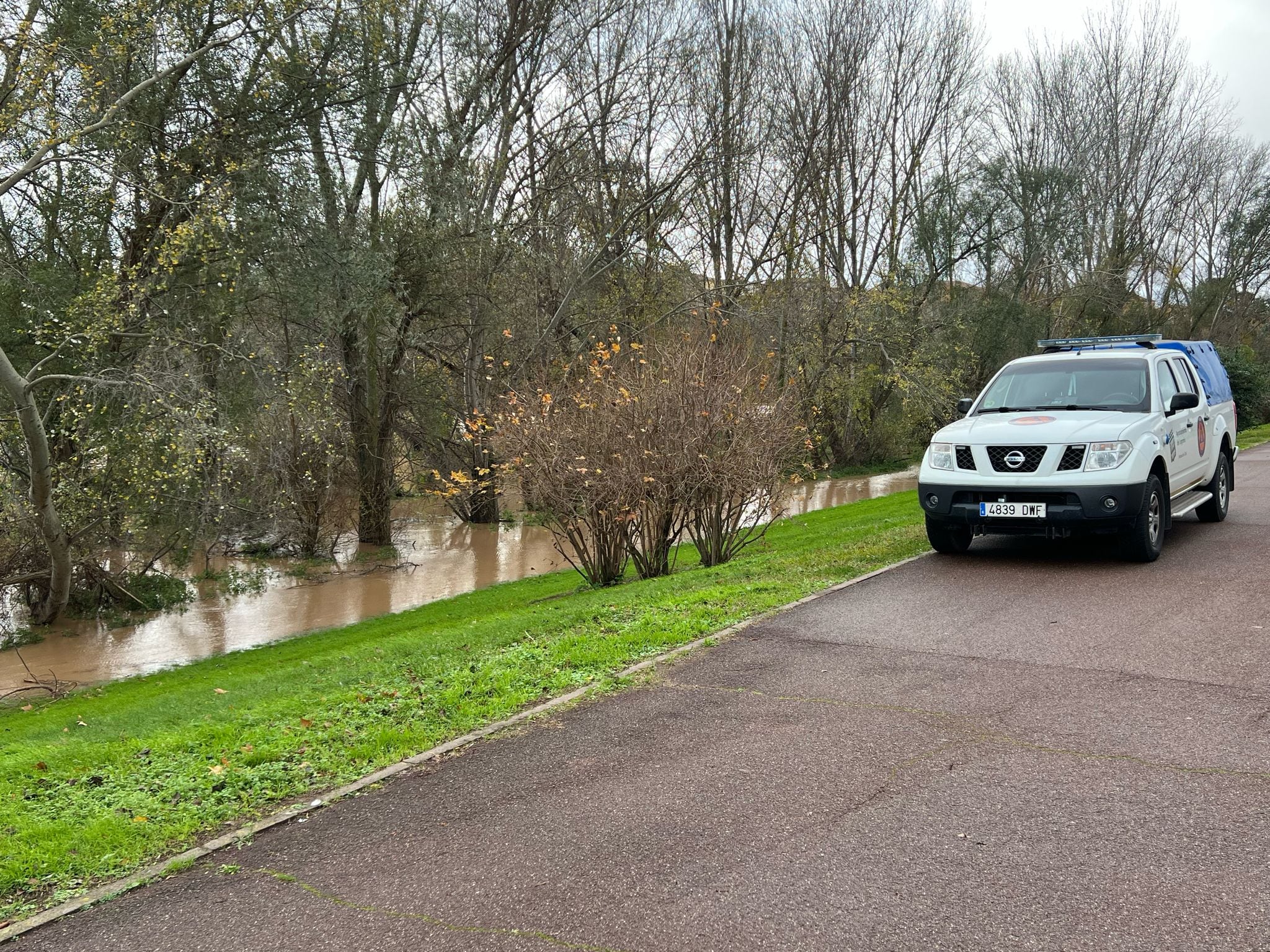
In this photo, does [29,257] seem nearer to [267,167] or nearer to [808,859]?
[267,167]

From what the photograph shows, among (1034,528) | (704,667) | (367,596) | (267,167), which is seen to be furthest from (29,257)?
(1034,528)

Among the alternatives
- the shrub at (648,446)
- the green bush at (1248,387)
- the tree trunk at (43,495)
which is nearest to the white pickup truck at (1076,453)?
the shrub at (648,446)

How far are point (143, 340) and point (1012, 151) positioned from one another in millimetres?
36342

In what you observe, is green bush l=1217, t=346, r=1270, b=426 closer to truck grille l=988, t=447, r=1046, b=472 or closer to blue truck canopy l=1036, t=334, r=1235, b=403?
Result: blue truck canopy l=1036, t=334, r=1235, b=403

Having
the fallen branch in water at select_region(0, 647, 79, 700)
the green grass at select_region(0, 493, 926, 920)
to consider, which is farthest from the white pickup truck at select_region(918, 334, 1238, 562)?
the fallen branch in water at select_region(0, 647, 79, 700)

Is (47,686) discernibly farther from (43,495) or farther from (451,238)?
(451,238)

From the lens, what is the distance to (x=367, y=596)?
19000 mm

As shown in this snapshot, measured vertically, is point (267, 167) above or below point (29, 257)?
above

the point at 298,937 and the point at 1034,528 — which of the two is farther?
the point at 1034,528

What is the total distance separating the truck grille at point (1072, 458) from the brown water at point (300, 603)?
38.2 ft

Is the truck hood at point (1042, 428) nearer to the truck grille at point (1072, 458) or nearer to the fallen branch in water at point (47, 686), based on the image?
the truck grille at point (1072, 458)

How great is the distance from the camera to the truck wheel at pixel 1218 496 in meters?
12.0

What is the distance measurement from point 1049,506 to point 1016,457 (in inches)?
21.3

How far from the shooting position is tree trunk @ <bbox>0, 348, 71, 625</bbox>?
41.2ft
